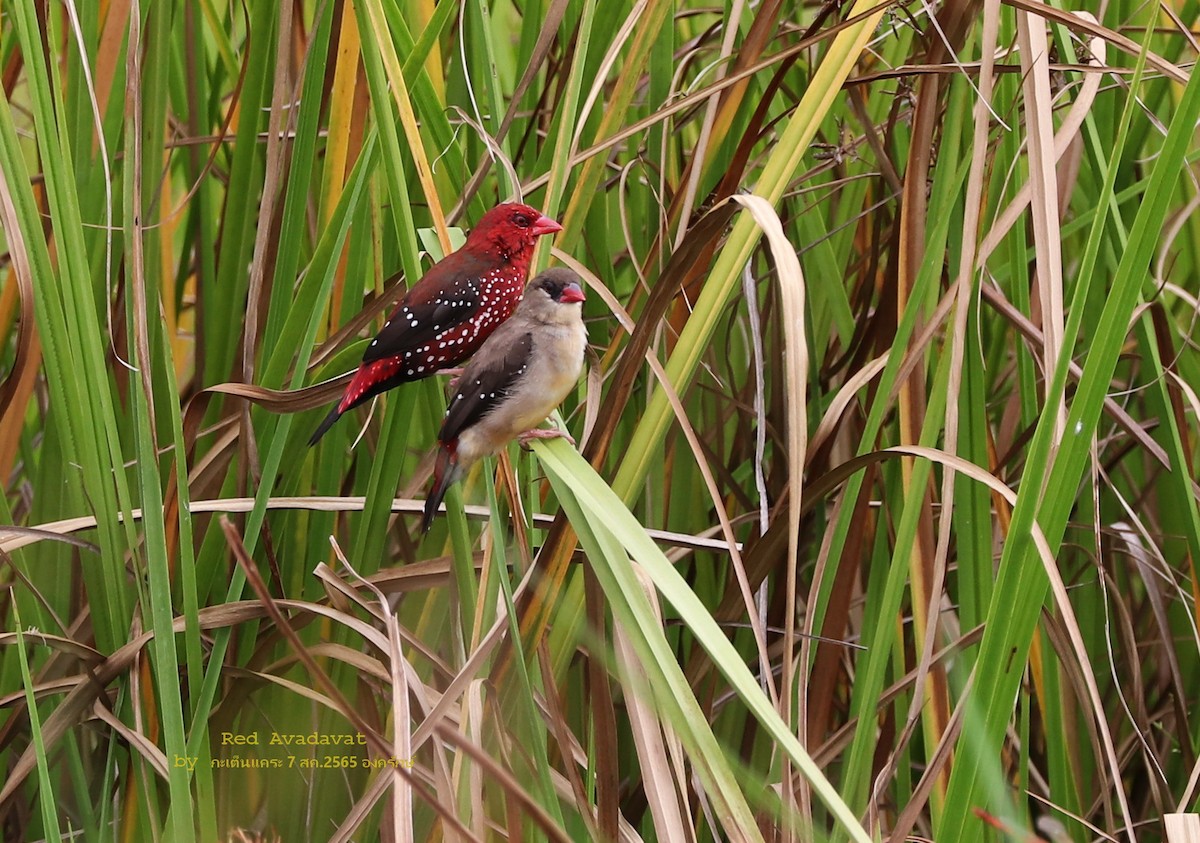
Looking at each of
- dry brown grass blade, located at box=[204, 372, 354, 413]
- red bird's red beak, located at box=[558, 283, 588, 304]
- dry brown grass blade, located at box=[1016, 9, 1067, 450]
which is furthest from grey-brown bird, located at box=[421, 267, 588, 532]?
dry brown grass blade, located at box=[1016, 9, 1067, 450]

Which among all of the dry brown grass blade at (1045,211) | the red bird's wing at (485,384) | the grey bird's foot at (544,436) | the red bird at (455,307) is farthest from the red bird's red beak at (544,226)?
the dry brown grass blade at (1045,211)

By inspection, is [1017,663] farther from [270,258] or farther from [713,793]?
[270,258]

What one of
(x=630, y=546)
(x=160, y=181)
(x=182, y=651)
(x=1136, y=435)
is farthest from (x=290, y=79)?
(x=1136, y=435)

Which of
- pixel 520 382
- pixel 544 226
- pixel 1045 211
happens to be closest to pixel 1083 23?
pixel 1045 211

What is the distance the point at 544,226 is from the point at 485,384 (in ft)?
0.70

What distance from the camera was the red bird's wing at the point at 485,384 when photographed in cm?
149

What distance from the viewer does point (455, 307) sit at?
162 cm

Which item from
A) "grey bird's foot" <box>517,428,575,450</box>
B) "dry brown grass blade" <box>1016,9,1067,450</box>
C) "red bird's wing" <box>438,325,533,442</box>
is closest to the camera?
"dry brown grass blade" <box>1016,9,1067,450</box>

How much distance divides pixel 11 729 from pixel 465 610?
0.82 meters

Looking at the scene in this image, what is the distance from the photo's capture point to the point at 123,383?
1848 millimetres

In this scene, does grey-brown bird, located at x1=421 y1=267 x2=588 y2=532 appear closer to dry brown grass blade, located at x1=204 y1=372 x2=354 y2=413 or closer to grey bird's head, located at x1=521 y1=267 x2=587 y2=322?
grey bird's head, located at x1=521 y1=267 x2=587 y2=322

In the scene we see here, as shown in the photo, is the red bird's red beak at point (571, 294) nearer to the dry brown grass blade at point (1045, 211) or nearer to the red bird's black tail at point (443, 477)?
the red bird's black tail at point (443, 477)

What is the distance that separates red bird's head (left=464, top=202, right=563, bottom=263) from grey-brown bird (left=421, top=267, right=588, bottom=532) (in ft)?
0.27

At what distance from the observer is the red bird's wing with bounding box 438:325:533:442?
1493 mm
